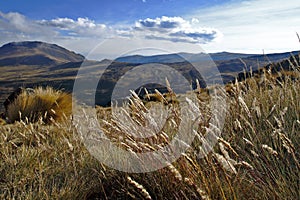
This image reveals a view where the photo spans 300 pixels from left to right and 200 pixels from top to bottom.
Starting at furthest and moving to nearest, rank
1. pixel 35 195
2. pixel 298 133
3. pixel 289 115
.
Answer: pixel 289 115, pixel 298 133, pixel 35 195

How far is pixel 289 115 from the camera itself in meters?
3.40

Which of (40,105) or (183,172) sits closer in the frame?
(183,172)

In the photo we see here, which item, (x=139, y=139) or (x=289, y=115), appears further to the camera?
(x=289, y=115)

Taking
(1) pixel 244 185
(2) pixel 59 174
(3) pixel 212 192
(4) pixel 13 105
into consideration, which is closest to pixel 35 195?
(2) pixel 59 174

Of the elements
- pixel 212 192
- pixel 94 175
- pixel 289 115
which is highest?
pixel 289 115

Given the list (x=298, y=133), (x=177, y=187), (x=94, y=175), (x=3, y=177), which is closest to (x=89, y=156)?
(x=94, y=175)

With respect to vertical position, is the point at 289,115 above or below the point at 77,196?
above

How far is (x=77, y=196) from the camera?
8.75ft

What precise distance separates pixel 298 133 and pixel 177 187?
4.31ft

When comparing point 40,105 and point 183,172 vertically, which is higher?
point 183,172

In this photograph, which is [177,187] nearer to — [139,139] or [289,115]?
[139,139]

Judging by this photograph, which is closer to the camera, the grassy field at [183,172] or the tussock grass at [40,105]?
the grassy field at [183,172]

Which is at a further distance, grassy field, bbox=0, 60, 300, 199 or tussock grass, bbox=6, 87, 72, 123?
tussock grass, bbox=6, 87, 72, 123

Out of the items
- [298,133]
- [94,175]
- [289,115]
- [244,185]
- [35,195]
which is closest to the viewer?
[244,185]
